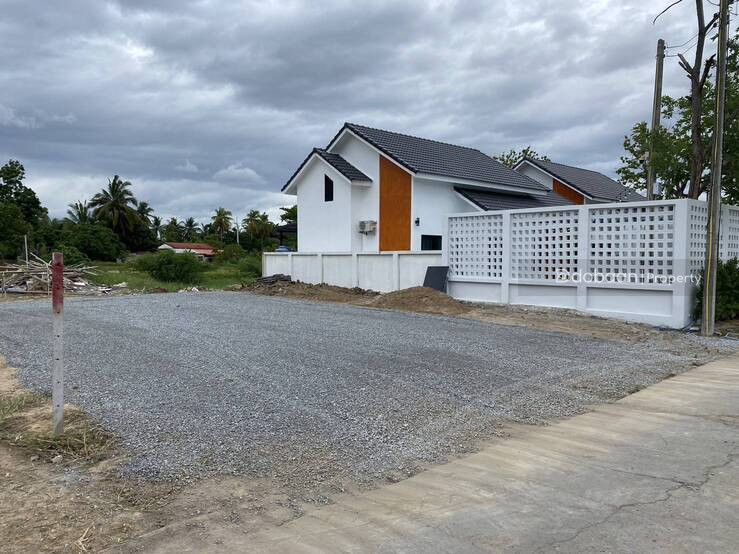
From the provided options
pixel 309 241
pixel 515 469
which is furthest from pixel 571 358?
pixel 309 241

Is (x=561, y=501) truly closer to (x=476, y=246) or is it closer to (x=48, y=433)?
(x=48, y=433)

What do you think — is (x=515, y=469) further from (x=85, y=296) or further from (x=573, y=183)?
(x=573, y=183)

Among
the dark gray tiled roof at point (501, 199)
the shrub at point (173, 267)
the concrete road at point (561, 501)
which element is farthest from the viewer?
the shrub at point (173, 267)

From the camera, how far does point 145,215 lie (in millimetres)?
73812

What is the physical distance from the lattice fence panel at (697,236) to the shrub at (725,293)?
1.24ft

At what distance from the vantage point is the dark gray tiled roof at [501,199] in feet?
64.8

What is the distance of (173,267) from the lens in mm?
30547

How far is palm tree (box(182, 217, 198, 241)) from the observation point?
97.6m

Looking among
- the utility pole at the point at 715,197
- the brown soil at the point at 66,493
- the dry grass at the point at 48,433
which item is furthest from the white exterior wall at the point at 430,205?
the brown soil at the point at 66,493

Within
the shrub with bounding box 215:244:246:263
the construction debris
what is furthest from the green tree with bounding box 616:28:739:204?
the shrub with bounding box 215:244:246:263

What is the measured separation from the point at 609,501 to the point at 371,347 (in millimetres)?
5321

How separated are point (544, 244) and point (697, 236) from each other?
3.08 m

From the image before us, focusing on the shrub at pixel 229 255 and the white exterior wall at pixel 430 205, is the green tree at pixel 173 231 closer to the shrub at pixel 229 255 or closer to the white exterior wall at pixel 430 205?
the shrub at pixel 229 255

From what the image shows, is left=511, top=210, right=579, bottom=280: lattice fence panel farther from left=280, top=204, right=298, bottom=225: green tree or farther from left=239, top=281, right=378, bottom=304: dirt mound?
left=280, top=204, right=298, bottom=225: green tree
